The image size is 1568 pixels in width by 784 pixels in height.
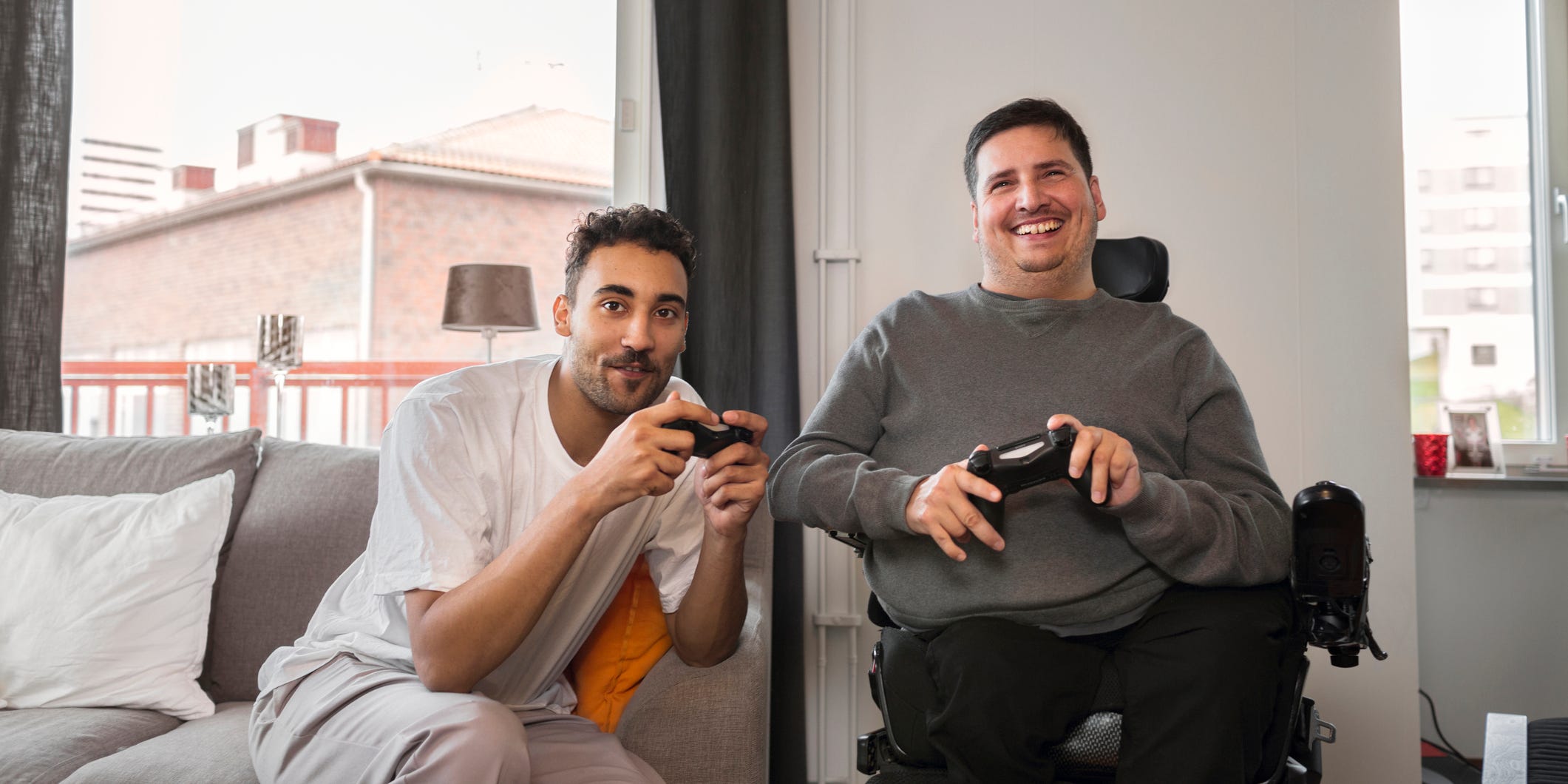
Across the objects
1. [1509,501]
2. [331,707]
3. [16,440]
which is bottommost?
[331,707]

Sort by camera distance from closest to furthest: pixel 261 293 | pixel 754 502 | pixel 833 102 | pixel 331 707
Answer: pixel 331 707, pixel 754 502, pixel 833 102, pixel 261 293

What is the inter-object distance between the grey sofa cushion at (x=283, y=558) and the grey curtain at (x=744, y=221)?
813 millimetres

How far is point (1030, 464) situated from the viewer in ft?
3.98

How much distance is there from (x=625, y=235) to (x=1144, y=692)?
0.99m

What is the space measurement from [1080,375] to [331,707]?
1.18 metres

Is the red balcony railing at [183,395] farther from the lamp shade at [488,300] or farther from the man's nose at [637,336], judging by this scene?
the man's nose at [637,336]

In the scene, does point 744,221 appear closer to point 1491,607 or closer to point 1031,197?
point 1031,197

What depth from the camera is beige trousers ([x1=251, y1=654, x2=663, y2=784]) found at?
1163 mm

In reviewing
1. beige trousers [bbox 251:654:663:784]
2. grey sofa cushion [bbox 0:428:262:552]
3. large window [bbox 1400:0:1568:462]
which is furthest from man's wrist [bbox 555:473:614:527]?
large window [bbox 1400:0:1568:462]

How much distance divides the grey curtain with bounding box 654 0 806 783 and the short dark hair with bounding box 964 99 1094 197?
81cm

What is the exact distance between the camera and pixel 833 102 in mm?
2500

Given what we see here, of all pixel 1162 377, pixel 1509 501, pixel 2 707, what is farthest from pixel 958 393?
pixel 1509 501

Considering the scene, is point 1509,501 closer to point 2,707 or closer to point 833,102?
point 833,102

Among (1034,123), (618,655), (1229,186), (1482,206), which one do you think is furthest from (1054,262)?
(1482,206)
